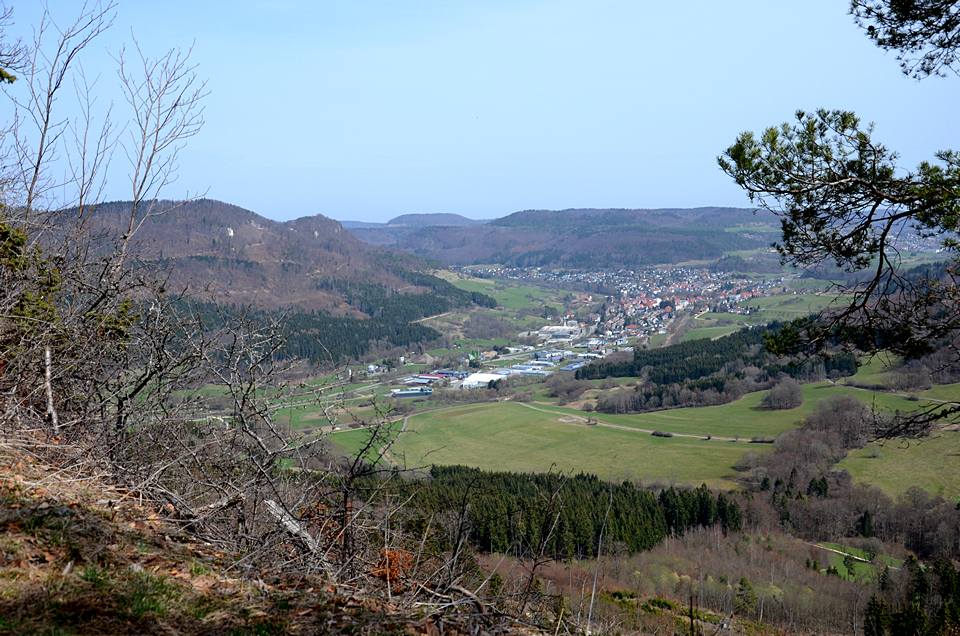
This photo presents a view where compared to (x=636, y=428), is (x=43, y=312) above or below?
above

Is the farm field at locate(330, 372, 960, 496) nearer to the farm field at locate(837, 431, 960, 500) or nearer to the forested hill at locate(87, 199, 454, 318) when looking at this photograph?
the farm field at locate(837, 431, 960, 500)

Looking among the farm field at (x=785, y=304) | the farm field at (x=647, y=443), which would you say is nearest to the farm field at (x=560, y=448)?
the farm field at (x=647, y=443)

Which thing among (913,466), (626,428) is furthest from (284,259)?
(913,466)

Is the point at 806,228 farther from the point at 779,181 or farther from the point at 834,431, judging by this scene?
the point at 834,431

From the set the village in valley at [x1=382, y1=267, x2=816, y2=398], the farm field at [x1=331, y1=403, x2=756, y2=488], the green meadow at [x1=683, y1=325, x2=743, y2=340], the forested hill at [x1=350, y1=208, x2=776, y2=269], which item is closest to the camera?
the farm field at [x1=331, y1=403, x2=756, y2=488]

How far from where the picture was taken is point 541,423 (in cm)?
4328

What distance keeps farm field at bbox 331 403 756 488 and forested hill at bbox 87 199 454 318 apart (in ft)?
135

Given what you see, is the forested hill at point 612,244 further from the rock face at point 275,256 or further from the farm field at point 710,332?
the farm field at point 710,332

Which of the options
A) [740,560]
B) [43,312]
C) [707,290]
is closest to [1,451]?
[43,312]

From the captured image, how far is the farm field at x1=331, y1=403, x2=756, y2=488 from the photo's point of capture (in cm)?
3269

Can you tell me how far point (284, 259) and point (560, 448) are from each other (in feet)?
248

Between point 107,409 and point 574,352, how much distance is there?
70.5m

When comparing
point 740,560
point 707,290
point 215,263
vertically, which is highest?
point 215,263

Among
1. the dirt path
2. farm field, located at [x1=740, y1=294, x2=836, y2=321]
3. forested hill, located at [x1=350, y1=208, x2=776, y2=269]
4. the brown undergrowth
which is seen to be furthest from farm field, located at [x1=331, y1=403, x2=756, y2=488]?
forested hill, located at [x1=350, y1=208, x2=776, y2=269]
